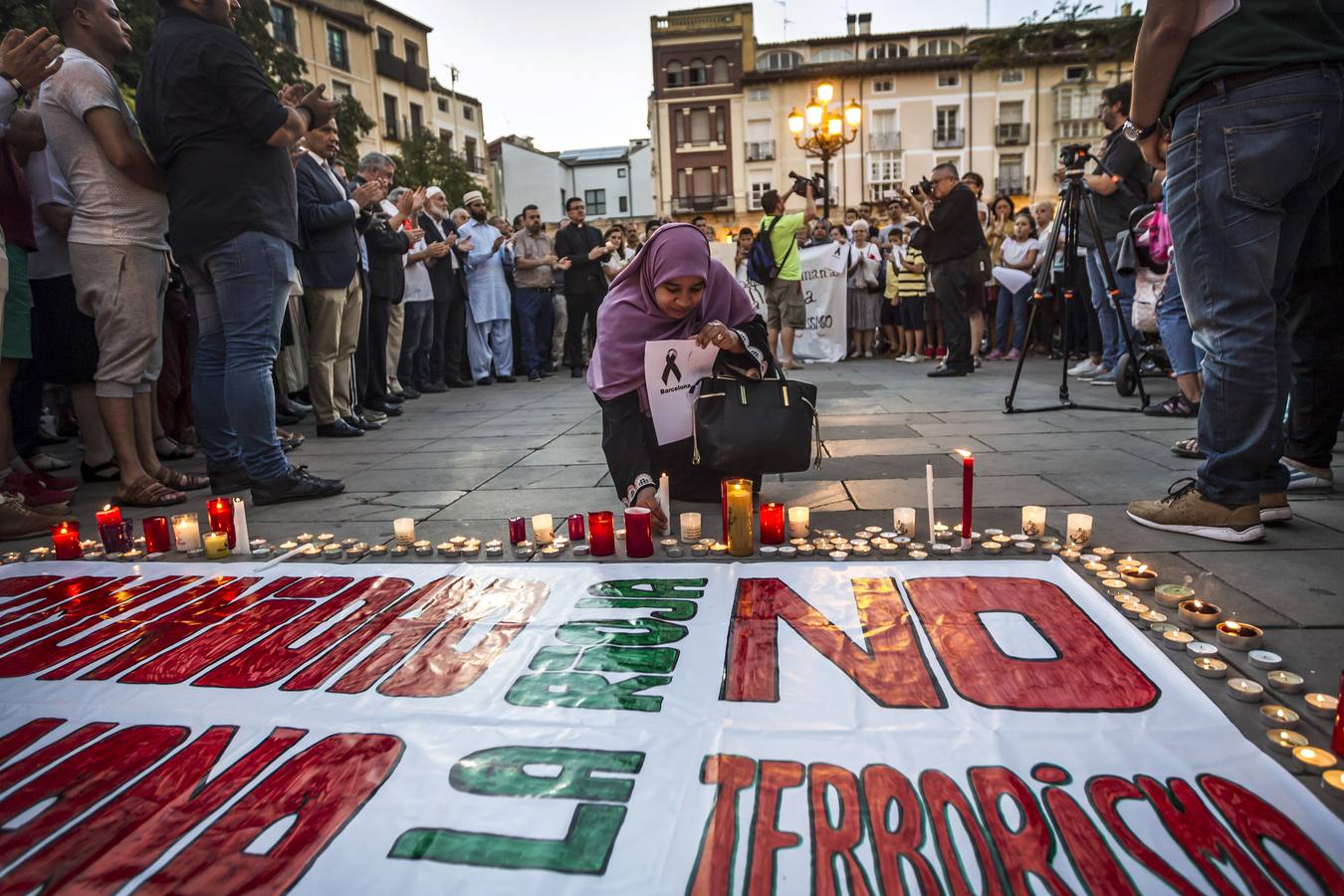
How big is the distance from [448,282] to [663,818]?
7581mm

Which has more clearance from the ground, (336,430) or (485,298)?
(485,298)

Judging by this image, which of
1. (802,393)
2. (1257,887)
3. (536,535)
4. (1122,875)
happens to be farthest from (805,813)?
(802,393)

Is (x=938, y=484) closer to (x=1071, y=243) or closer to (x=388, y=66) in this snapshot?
(x=1071, y=243)

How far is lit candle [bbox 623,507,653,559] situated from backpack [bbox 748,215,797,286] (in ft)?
20.2

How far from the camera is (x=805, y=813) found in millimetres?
1172

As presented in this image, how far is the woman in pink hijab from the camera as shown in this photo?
279 cm

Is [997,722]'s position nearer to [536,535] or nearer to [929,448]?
[536,535]

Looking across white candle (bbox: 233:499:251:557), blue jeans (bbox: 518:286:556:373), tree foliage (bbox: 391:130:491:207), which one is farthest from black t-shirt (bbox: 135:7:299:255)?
tree foliage (bbox: 391:130:491:207)

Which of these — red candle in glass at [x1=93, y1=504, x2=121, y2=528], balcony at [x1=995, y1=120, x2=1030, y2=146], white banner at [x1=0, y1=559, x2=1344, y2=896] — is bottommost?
white banner at [x1=0, y1=559, x2=1344, y2=896]

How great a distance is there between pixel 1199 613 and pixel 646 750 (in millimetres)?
1259

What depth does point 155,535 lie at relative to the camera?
271 cm

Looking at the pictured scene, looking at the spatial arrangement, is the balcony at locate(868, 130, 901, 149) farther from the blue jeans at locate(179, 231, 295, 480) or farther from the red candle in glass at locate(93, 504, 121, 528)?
the red candle in glass at locate(93, 504, 121, 528)

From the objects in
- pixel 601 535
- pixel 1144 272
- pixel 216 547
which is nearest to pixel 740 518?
pixel 601 535

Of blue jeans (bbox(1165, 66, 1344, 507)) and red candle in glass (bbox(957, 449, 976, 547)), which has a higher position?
blue jeans (bbox(1165, 66, 1344, 507))
